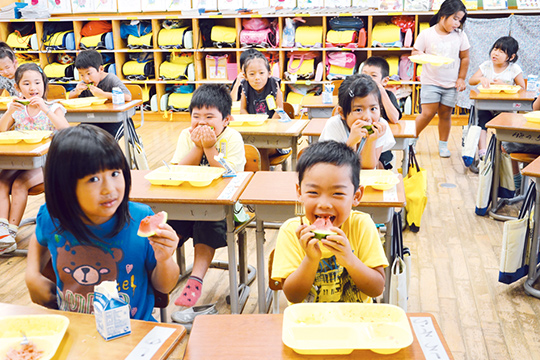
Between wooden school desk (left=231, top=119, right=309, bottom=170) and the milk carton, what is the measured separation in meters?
2.61

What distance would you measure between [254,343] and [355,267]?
1.39ft

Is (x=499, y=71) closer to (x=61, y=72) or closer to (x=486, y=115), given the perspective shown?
(x=486, y=115)

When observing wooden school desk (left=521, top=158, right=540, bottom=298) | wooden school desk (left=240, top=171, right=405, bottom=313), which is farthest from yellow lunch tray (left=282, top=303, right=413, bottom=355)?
wooden school desk (left=521, top=158, right=540, bottom=298)

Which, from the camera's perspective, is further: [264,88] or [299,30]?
[299,30]

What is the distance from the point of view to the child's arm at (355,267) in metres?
1.41

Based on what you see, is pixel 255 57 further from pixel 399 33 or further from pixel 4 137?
pixel 399 33

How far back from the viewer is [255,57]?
4.36 meters

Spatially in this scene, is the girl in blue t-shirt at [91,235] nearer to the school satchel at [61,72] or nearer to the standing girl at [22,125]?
the standing girl at [22,125]

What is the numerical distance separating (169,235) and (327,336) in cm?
48

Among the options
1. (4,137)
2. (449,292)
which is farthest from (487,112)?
(4,137)

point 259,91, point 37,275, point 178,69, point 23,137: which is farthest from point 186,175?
point 178,69

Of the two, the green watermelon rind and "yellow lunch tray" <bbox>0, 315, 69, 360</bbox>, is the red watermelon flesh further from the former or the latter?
"yellow lunch tray" <bbox>0, 315, 69, 360</bbox>

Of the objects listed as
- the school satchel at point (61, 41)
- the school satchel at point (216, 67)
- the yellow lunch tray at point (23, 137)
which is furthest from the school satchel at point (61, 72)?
the yellow lunch tray at point (23, 137)

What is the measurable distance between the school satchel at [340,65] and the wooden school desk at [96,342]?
21.1ft
